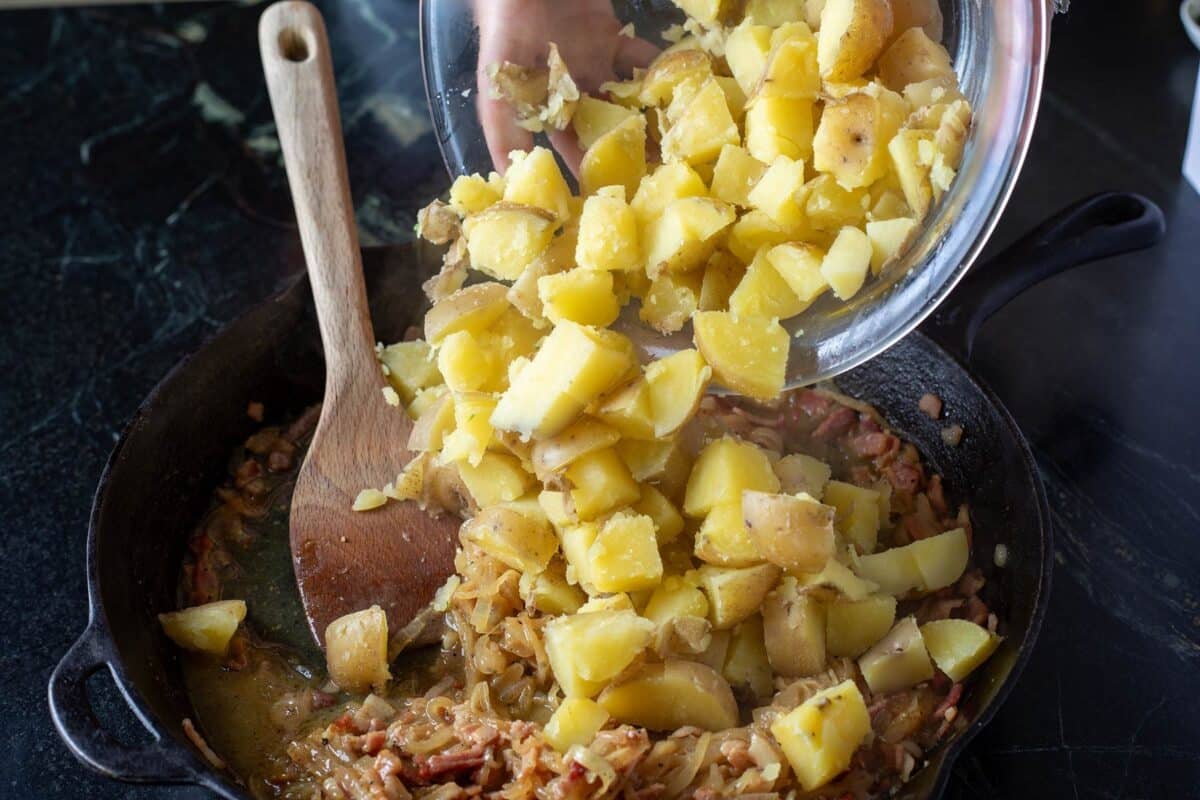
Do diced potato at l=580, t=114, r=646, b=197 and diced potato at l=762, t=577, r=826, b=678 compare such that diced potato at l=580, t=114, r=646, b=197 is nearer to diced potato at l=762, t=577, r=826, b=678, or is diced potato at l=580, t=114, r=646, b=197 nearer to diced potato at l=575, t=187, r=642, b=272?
diced potato at l=575, t=187, r=642, b=272

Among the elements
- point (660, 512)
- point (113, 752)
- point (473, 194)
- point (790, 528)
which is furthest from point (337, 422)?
point (790, 528)

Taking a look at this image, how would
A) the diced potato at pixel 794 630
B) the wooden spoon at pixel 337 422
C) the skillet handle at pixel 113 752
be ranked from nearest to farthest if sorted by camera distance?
the skillet handle at pixel 113 752 < the diced potato at pixel 794 630 < the wooden spoon at pixel 337 422

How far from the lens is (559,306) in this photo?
177cm

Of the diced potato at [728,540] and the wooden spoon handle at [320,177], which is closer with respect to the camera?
the diced potato at [728,540]

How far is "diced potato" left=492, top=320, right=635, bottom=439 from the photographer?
5.51 ft

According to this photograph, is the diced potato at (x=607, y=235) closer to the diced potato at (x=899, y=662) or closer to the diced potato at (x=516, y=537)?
the diced potato at (x=516, y=537)

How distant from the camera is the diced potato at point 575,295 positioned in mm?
1763

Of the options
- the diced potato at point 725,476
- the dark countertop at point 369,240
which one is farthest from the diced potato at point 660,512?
the dark countertop at point 369,240

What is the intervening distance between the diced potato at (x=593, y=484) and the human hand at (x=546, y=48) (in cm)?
56

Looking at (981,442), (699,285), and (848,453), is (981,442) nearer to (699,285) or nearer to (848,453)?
(848,453)

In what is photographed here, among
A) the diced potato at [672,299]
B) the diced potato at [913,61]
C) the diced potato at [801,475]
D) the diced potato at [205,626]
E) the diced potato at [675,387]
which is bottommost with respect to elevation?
the diced potato at [205,626]

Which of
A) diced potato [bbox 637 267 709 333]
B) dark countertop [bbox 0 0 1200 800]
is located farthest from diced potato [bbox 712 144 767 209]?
dark countertop [bbox 0 0 1200 800]

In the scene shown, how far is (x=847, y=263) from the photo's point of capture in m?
1.69

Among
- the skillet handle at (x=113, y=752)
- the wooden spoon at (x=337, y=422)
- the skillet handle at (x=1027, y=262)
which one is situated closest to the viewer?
the skillet handle at (x=113, y=752)
